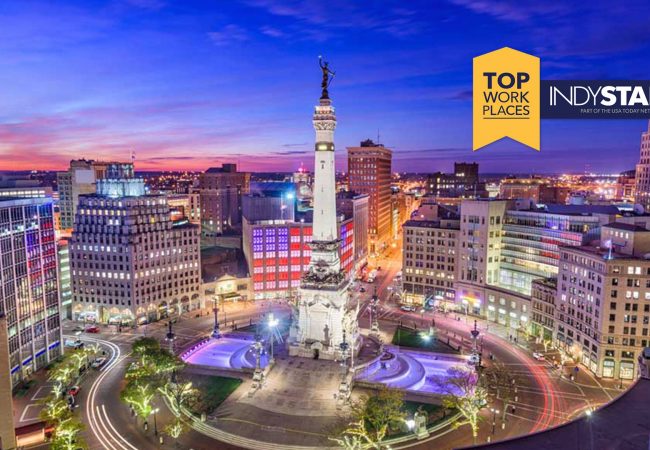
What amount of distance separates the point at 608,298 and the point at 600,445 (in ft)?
217

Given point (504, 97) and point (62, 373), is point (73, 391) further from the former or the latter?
point (504, 97)

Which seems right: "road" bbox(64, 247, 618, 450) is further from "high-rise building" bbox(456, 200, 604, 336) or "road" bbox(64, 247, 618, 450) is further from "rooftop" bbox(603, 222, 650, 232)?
"rooftop" bbox(603, 222, 650, 232)

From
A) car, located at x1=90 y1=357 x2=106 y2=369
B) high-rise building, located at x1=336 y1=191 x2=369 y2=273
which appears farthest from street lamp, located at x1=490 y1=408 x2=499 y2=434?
high-rise building, located at x1=336 y1=191 x2=369 y2=273

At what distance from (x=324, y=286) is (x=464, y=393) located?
107 ft

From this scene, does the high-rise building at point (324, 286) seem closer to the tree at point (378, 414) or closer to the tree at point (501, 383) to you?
the tree at point (501, 383)

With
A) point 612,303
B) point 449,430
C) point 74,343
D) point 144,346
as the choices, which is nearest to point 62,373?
point 144,346

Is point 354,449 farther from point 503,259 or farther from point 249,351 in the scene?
point 503,259

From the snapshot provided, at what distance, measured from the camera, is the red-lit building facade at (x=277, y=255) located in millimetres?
A: 137875

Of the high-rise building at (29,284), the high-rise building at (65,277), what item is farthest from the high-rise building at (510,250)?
the high-rise building at (65,277)

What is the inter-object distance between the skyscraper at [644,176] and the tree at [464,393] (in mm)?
120915

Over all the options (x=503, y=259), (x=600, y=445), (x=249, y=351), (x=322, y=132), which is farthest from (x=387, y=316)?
(x=600, y=445)

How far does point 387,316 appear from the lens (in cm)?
12356

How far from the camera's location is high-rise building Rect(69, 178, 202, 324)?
11575 cm

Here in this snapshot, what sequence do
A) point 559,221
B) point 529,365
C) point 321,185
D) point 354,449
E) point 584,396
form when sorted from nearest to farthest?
point 354,449 < point 584,396 < point 529,365 < point 321,185 < point 559,221
